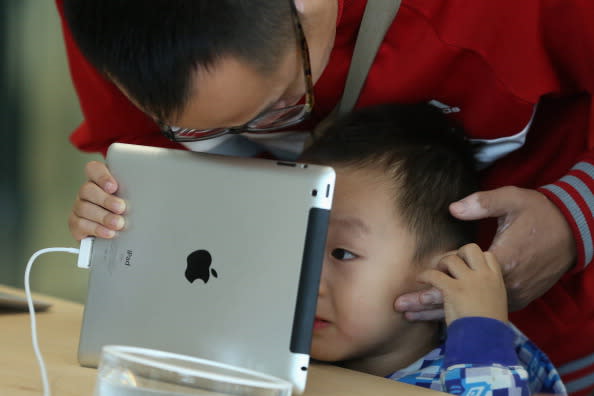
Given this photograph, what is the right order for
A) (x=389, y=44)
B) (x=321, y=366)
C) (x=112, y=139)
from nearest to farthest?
(x=321, y=366), (x=389, y=44), (x=112, y=139)

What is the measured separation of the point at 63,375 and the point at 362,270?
391 mm

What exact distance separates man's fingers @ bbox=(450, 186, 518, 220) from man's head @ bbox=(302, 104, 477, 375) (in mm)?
52

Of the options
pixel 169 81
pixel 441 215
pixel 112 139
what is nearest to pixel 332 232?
pixel 441 215

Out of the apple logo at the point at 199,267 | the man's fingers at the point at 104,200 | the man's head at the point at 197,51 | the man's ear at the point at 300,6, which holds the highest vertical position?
the man's ear at the point at 300,6

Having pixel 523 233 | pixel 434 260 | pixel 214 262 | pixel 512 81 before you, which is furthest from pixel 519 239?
pixel 214 262

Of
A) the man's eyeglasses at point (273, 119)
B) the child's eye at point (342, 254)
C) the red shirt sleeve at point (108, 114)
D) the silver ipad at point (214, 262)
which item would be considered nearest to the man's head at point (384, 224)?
the child's eye at point (342, 254)

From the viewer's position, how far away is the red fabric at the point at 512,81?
3.42ft

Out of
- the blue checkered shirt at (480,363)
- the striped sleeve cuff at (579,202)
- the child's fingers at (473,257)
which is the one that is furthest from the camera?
the striped sleeve cuff at (579,202)

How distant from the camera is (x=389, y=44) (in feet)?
3.51

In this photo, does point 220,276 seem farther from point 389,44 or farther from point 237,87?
point 389,44

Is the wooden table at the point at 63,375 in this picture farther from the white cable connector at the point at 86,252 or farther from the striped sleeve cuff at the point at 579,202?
the striped sleeve cuff at the point at 579,202

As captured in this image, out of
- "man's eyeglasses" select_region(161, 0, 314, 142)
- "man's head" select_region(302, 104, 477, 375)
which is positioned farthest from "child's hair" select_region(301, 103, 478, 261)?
"man's eyeglasses" select_region(161, 0, 314, 142)

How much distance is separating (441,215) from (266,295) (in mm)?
389

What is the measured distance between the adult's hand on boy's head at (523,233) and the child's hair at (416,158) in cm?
6
